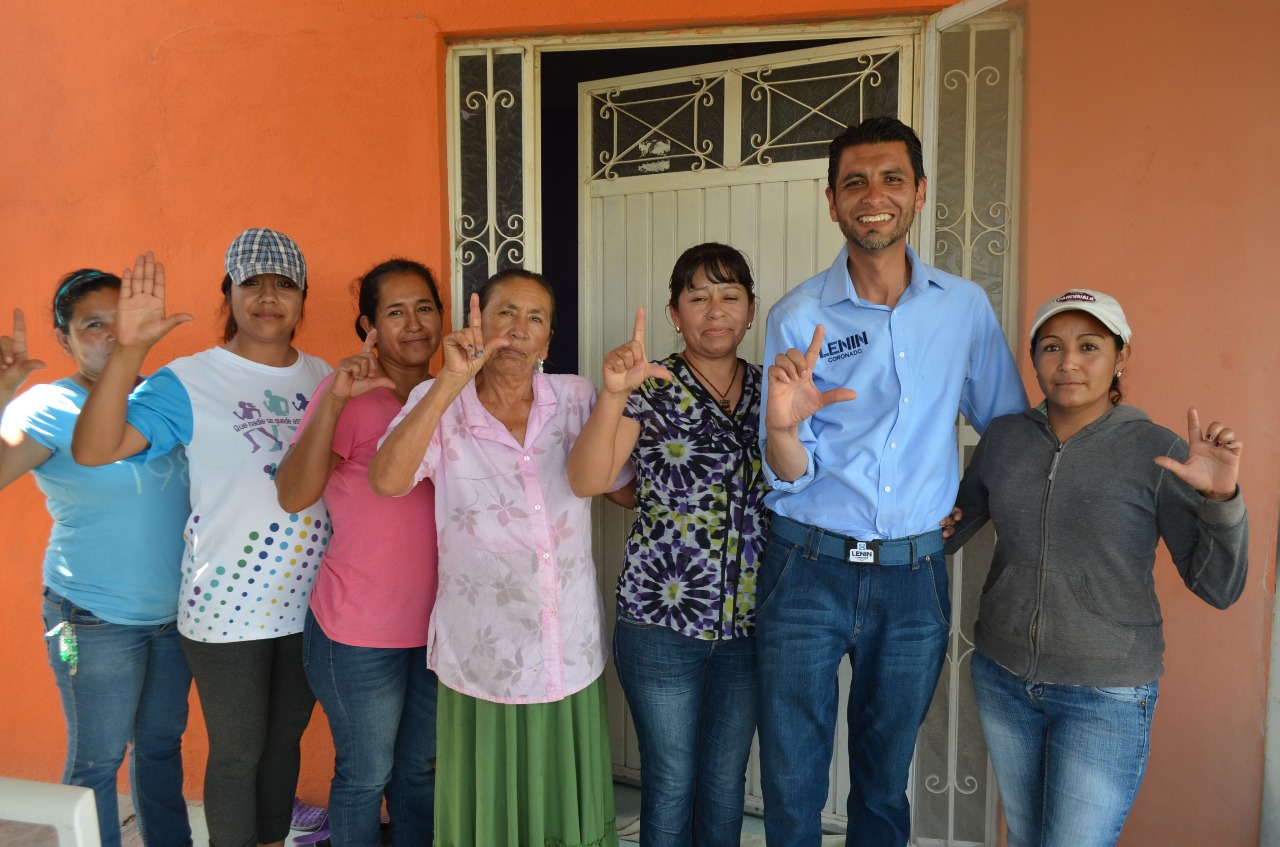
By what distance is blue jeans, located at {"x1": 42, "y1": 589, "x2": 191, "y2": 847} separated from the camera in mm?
2232

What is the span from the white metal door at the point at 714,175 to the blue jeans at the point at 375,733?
3.24 ft

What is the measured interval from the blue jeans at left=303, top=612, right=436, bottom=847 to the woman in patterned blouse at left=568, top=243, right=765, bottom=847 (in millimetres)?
604

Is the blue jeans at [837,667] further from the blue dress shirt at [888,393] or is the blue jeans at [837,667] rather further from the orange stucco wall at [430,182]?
the orange stucco wall at [430,182]

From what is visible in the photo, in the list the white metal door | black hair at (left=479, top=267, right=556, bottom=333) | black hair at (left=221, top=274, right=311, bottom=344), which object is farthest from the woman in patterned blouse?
black hair at (left=221, top=274, right=311, bottom=344)

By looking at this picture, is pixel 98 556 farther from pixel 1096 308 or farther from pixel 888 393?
pixel 1096 308

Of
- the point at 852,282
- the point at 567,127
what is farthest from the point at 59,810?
the point at 567,127

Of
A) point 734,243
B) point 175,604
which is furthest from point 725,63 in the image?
point 175,604

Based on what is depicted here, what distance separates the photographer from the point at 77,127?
3080mm

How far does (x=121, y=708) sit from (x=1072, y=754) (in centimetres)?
242

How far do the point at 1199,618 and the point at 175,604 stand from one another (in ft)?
9.69

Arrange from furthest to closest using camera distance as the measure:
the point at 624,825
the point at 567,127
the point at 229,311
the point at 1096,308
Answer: the point at 567,127
the point at 624,825
the point at 229,311
the point at 1096,308

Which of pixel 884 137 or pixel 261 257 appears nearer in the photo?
pixel 884 137

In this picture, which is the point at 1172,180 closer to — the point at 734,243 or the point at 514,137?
the point at 734,243

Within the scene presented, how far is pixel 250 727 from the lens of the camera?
224cm
